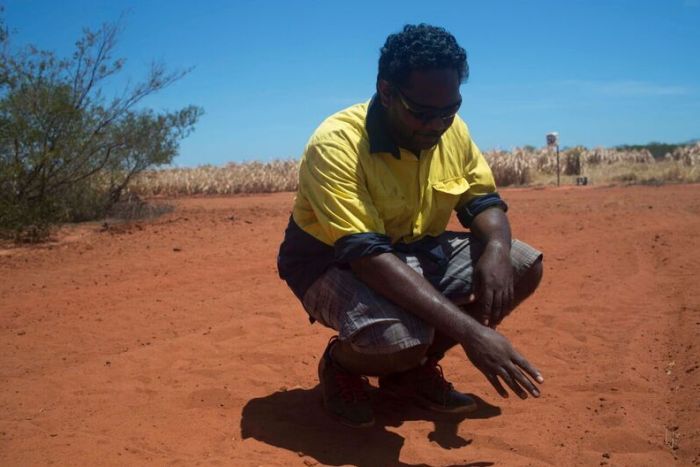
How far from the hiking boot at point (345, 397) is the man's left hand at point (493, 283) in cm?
63

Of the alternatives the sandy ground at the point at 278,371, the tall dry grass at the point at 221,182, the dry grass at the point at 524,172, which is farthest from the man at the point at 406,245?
the tall dry grass at the point at 221,182

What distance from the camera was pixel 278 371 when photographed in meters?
3.72

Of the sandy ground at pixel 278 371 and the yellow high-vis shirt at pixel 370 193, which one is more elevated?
the yellow high-vis shirt at pixel 370 193

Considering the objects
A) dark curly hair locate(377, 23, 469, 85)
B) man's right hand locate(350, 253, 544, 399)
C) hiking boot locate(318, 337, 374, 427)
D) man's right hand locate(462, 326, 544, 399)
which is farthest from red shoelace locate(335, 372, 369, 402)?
dark curly hair locate(377, 23, 469, 85)

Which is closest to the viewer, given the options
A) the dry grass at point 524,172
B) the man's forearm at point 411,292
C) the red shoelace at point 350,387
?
the man's forearm at point 411,292

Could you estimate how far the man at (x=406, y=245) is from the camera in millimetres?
2611

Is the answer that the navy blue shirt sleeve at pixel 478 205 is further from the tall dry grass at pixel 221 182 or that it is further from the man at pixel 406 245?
the tall dry grass at pixel 221 182

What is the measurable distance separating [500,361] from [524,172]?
1518 cm

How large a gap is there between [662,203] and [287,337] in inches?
280

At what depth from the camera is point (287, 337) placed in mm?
4227

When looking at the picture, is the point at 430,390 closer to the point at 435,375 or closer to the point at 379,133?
the point at 435,375

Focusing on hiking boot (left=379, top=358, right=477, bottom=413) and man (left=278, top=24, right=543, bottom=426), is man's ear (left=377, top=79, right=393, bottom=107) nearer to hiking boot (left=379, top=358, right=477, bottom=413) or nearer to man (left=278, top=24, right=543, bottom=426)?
man (left=278, top=24, right=543, bottom=426)

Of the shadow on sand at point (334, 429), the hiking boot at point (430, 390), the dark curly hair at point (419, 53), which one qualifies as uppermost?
the dark curly hair at point (419, 53)

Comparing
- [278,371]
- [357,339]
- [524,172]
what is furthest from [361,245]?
[524,172]
